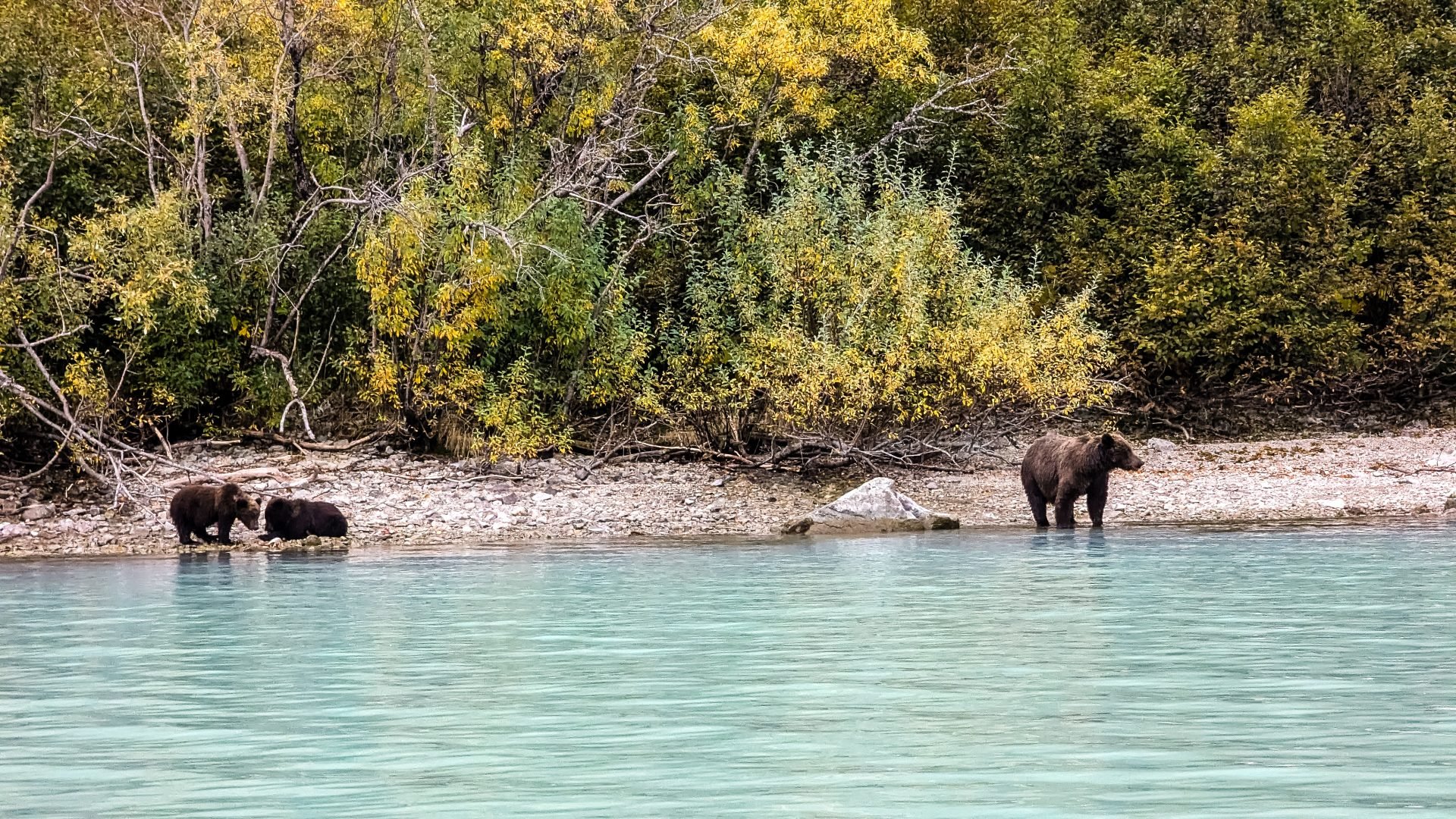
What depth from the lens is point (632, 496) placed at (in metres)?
23.6

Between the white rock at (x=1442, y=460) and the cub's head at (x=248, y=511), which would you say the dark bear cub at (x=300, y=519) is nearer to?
the cub's head at (x=248, y=511)

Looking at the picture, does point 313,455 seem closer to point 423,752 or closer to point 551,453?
point 551,453

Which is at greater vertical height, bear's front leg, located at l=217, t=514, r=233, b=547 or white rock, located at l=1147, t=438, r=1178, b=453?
white rock, located at l=1147, t=438, r=1178, b=453

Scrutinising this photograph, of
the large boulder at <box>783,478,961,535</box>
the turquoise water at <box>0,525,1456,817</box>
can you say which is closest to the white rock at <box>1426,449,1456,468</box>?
the large boulder at <box>783,478,961,535</box>

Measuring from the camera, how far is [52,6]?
27.3 m

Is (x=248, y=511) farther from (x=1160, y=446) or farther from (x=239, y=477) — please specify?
(x=1160, y=446)

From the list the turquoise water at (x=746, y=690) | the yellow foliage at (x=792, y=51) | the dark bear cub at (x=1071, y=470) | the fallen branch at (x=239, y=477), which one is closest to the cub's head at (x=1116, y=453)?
the dark bear cub at (x=1071, y=470)

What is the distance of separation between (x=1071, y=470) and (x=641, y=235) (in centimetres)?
853

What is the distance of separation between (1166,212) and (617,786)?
2438 cm

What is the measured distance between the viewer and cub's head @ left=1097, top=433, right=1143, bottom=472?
68.9 feet

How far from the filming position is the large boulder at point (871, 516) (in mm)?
21453

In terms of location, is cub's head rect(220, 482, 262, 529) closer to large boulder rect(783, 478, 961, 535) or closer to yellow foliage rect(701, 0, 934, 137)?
large boulder rect(783, 478, 961, 535)

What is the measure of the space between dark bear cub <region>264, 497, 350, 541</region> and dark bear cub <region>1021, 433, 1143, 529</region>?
28.0ft

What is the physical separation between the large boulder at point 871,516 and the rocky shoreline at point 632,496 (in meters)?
0.58
